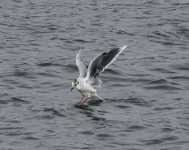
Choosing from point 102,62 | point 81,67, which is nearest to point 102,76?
point 81,67

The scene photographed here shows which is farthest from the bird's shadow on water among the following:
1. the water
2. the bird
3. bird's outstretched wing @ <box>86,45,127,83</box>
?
bird's outstretched wing @ <box>86,45,127,83</box>

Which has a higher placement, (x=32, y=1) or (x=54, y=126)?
(x=32, y=1)

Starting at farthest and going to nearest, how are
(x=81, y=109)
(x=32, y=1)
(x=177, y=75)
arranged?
(x=32, y=1) < (x=177, y=75) < (x=81, y=109)

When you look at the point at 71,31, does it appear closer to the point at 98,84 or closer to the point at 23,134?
the point at 98,84

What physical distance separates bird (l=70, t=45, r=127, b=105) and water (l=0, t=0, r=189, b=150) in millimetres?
408

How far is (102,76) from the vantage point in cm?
2273

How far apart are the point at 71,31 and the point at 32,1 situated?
5.40 meters

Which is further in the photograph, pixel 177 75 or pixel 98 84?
pixel 177 75

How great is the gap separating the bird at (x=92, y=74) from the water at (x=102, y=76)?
1.34ft

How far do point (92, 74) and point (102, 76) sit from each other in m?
3.20

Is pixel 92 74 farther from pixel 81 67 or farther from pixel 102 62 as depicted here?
pixel 102 62

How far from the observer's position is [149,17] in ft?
98.4

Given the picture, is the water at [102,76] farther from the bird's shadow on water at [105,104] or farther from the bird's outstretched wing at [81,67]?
the bird's outstretched wing at [81,67]

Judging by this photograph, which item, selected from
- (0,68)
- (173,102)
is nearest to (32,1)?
(0,68)
